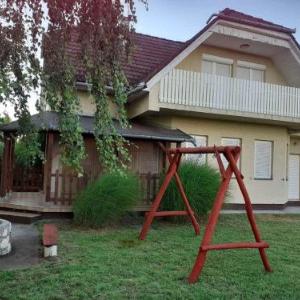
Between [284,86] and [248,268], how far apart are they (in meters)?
11.9

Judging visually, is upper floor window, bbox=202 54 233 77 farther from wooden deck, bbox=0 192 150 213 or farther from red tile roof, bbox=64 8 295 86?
wooden deck, bbox=0 192 150 213

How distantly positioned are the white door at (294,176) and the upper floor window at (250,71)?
477 centimetres

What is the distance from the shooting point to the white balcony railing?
596 inches

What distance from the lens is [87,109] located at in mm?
16375

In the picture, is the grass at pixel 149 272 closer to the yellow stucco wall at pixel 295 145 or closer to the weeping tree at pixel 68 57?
the weeping tree at pixel 68 57

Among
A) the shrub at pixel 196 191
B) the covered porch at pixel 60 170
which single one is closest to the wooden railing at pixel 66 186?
the covered porch at pixel 60 170

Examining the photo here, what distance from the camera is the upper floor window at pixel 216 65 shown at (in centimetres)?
1739

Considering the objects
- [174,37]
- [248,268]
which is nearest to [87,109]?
[174,37]

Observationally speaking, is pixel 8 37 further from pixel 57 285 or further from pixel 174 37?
pixel 174 37

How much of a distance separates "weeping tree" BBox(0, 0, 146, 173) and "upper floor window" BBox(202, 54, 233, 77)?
1206 cm

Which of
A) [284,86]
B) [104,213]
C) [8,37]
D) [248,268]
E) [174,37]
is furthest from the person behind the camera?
[174,37]

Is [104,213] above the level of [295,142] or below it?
below

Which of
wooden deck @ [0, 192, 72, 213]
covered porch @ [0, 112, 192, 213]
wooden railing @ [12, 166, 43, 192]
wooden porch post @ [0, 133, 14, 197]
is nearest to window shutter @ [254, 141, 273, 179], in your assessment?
covered porch @ [0, 112, 192, 213]

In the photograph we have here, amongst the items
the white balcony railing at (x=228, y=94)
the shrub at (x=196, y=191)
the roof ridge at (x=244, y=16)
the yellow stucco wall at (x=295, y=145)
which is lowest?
the shrub at (x=196, y=191)
